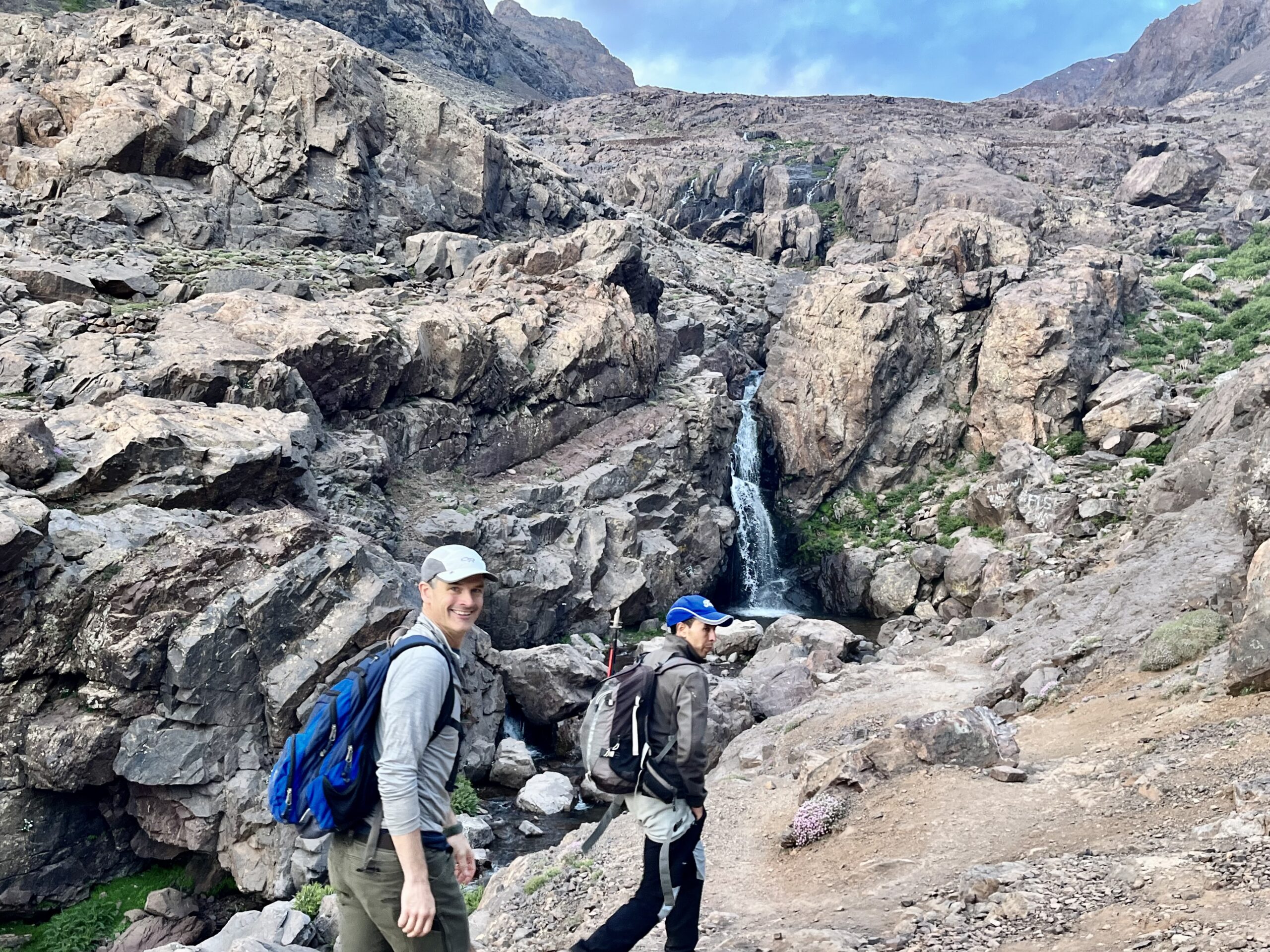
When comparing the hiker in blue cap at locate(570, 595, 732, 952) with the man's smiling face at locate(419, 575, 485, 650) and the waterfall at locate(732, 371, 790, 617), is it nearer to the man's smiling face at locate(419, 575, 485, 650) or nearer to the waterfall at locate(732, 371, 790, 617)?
the man's smiling face at locate(419, 575, 485, 650)

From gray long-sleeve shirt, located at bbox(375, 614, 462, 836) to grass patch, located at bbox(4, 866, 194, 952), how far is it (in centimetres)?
1225

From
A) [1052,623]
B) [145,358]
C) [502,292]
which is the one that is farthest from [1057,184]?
[145,358]

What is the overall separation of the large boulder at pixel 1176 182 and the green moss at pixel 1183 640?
2078 inches

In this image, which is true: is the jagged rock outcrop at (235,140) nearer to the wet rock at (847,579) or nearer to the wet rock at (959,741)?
the wet rock at (847,579)

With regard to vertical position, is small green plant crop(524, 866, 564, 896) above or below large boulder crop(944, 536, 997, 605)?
below

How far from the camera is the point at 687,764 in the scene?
4680 mm

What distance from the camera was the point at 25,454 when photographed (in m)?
14.4

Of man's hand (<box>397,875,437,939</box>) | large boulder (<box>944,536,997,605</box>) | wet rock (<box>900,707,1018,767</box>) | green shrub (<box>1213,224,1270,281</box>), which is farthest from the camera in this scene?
green shrub (<box>1213,224,1270,281</box>)

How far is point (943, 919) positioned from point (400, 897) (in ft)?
13.8

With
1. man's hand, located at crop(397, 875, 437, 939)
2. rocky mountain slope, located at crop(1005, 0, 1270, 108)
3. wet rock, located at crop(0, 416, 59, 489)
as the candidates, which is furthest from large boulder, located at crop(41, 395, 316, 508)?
rocky mountain slope, located at crop(1005, 0, 1270, 108)

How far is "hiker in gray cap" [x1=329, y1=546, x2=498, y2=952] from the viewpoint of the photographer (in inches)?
131

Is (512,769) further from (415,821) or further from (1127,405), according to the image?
(1127,405)

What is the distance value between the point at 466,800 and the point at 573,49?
153 meters

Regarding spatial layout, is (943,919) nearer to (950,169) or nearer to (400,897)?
(400,897)
